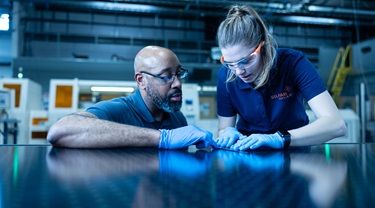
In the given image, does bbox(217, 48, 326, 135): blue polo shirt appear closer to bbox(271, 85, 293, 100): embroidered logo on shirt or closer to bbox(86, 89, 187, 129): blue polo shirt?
bbox(271, 85, 293, 100): embroidered logo on shirt

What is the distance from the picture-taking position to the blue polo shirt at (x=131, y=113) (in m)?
1.28

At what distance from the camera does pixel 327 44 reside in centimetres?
970

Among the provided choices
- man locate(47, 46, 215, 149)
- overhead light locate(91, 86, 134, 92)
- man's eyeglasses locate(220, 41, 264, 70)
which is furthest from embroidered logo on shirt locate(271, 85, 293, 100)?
Answer: overhead light locate(91, 86, 134, 92)

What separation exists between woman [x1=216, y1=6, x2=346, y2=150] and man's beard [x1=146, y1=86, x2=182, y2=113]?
0.76 ft

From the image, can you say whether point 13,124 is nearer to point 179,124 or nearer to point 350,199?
point 179,124

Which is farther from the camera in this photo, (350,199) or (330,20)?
(330,20)

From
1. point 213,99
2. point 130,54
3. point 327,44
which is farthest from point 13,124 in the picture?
point 327,44

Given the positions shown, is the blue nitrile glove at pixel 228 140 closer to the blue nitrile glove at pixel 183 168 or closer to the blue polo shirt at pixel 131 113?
the blue nitrile glove at pixel 183 168

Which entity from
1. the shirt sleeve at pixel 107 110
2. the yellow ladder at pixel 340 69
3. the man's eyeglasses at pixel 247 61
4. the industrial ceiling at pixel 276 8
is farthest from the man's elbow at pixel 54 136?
the yellow ladder at pixel 340 69

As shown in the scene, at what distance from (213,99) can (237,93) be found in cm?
367

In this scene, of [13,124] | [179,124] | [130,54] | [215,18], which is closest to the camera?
[179,124]

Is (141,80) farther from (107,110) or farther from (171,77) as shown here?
(107,110)


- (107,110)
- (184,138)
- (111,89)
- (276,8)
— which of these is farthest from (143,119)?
(276,8)

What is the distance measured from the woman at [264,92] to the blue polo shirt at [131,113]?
0.98 ft
